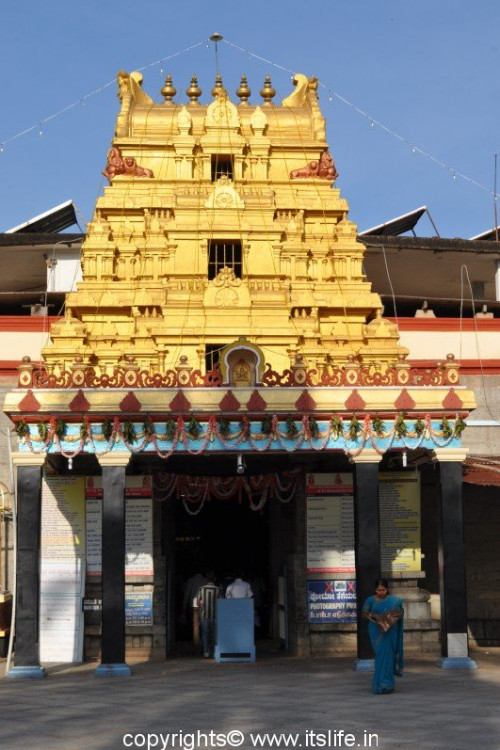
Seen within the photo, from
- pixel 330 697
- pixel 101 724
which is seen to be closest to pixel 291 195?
pixel 330 697

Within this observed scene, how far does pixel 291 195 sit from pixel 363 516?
9.30m

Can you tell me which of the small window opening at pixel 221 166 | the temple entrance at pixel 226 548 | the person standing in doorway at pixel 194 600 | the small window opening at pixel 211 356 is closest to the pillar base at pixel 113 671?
the person standing in doorway at pixel 194 600

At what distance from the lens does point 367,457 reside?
20297mm

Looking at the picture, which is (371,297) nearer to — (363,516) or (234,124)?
(234,124)

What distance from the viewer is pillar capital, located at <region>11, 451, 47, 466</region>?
65.6 feet

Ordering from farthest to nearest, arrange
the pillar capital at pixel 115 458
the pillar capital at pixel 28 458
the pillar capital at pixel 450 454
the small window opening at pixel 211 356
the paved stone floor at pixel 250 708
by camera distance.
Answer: the small window opening at pixel 211 356, the pillar capital at pixel 450 454, the pillar capital at pixel 115 458, the pillar capital at pixel 28 458, the paved stone floor at pixel 250 708

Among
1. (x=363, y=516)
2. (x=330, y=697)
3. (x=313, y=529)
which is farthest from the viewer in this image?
(x=313, y=529)

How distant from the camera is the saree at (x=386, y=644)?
53.7ft

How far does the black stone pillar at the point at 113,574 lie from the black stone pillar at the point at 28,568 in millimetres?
1158

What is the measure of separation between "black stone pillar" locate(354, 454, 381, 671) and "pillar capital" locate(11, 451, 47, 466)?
18.1 ft

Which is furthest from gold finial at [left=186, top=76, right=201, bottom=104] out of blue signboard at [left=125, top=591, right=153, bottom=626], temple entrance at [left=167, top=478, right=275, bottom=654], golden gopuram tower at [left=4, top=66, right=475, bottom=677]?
blue signboard at [left=125, top=591, right=153, bottom=626]

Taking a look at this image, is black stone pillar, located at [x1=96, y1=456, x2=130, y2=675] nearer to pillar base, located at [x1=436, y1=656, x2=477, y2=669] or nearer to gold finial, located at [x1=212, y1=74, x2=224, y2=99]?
pillar base, located at [x1=436, y1=656, x2=477, y2=669]

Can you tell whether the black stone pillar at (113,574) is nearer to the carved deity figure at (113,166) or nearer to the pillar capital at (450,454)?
the pillar capital at (450,454)

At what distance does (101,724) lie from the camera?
1392 centimetres
